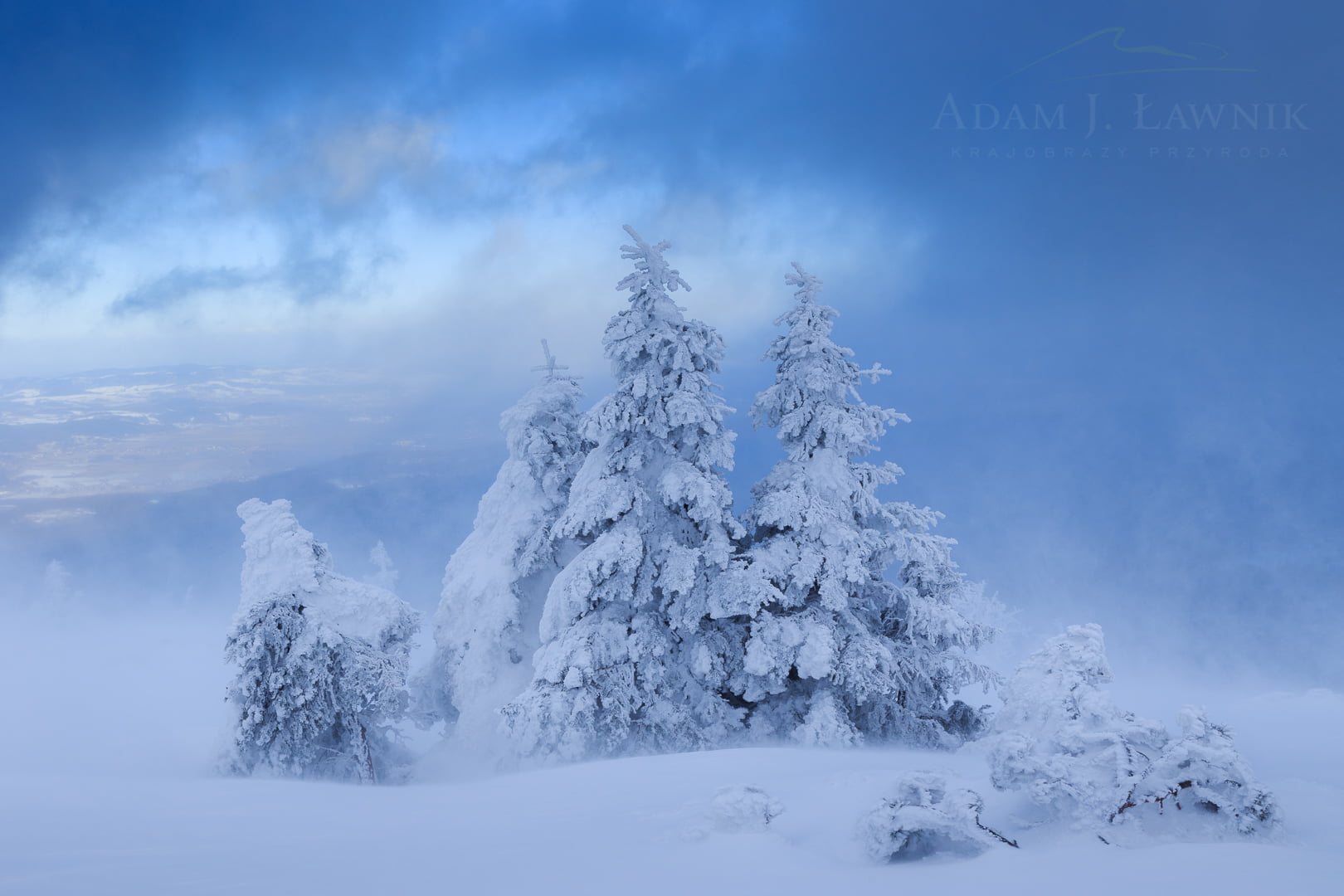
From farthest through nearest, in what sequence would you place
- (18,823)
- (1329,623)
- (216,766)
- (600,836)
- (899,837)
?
(1329,623), (216,766), (600,836), (18,823), (899,837)

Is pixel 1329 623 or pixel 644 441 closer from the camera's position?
pixel 644 441

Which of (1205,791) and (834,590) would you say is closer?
(1205,791)

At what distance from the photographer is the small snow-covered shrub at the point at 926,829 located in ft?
16.4

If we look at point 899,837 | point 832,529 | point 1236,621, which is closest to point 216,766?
point 832,529

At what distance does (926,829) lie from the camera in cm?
509

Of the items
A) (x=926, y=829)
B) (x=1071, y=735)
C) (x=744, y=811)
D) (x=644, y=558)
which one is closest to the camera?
(x=926, y=829)

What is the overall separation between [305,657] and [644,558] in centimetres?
701

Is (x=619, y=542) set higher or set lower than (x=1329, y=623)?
higher

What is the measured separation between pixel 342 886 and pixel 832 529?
11335mm

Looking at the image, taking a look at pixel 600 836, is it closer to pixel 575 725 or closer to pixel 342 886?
pixel 342 886

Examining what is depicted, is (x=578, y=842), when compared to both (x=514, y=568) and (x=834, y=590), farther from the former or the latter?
(x=514, y=568)

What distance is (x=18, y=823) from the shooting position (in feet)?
18.0

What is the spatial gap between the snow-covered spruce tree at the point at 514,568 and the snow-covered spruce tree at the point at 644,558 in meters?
2.89

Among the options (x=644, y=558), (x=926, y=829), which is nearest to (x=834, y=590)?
(x=644, y=558)
